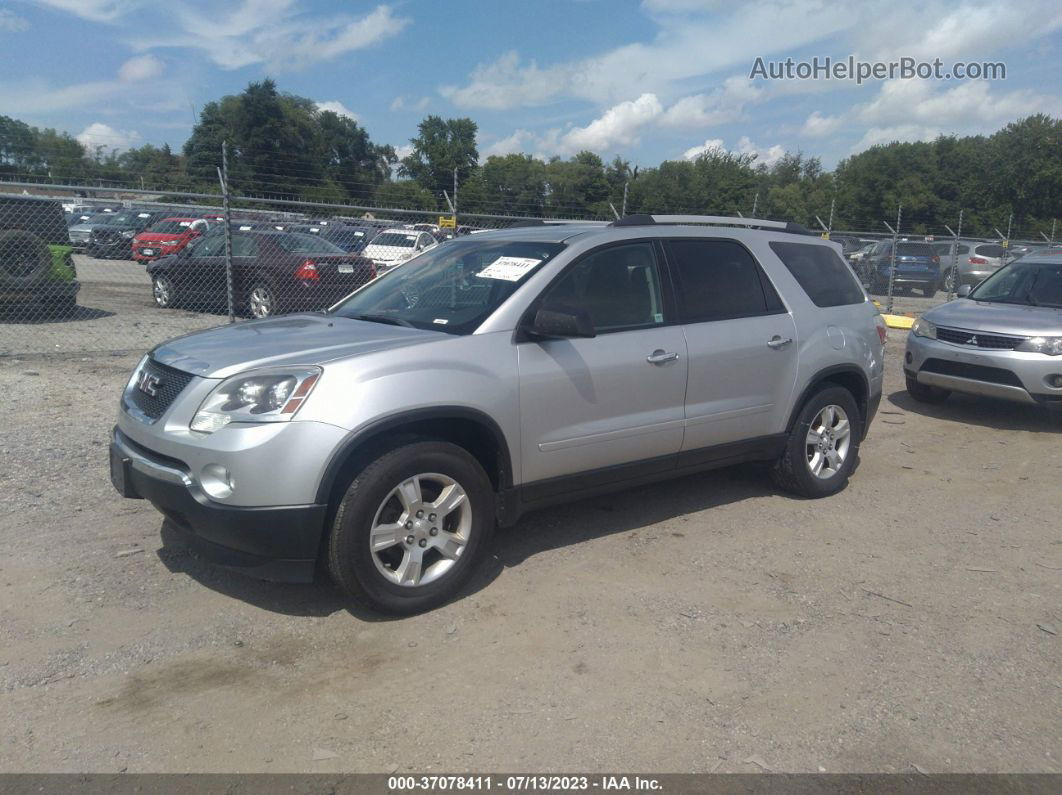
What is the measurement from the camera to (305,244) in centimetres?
1274

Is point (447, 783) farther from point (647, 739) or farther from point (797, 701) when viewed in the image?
point (797, 701)

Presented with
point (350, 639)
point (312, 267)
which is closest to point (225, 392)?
point (350, 639)

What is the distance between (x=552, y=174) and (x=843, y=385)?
747 inches

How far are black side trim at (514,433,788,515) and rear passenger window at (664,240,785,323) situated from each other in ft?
2.69

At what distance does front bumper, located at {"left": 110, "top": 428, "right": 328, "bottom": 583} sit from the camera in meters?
3.59

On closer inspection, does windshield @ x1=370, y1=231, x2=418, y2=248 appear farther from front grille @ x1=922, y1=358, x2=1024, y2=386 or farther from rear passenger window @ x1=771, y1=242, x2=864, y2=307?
rear passenger window @ x1=771, y1=242, x2=864, y2=307

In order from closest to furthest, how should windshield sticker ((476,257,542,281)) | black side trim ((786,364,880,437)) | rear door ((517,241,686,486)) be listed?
1. rear door ((517,241,686,486))
2. windshield sticker ((476,257,542,281))
3. black side trim ((786,364,880,437))

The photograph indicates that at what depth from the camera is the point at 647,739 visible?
10.1ft

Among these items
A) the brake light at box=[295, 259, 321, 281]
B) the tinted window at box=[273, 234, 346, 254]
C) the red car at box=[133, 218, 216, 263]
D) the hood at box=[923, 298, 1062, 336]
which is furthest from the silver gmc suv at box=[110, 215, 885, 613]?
the red car at box=[133, 218, 216, 263]

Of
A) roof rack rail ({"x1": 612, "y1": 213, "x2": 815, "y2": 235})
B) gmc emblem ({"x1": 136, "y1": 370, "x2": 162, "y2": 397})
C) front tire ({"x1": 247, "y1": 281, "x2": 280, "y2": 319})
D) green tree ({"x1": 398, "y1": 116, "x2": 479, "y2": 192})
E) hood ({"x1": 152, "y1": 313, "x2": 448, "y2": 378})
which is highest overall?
green tree ({"x1": 398, "y1": 116, "x2": 479, "y2": 192})

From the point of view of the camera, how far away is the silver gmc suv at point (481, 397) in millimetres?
3672

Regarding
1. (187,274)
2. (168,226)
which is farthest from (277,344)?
(168,226)

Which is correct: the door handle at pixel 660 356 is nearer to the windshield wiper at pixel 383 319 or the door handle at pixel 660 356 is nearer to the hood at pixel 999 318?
the windshield wiper at pixel 383 319

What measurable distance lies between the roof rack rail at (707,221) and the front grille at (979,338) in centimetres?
330
